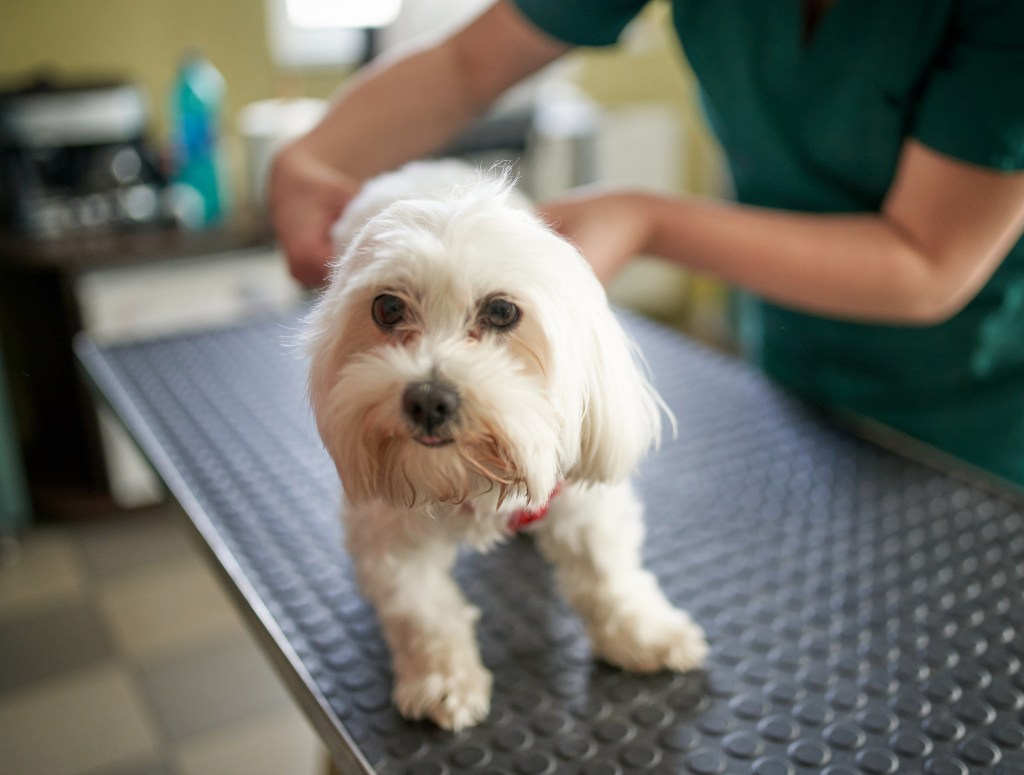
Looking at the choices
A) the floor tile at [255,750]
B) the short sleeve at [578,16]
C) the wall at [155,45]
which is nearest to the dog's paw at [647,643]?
the short sleeve at [578,16]

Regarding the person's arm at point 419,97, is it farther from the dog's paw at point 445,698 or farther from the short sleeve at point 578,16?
the dog's paw at point 445,698

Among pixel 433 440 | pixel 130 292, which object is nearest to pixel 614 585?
pixel 433 440

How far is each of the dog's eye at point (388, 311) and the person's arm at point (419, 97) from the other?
420mm

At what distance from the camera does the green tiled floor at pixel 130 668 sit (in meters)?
1.70

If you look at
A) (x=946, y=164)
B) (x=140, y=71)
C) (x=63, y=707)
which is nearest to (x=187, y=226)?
(x=140, y=71)

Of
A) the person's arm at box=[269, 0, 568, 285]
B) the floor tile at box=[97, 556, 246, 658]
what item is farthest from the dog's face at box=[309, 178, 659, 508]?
the floor tile at box=[97, 556, 246, 658]

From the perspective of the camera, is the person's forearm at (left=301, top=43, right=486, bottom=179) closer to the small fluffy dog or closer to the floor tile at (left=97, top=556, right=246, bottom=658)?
the small fluffy dog

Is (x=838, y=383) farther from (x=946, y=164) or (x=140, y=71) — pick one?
(x=140, y=71)

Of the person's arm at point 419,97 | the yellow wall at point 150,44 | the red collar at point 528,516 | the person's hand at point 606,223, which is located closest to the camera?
the red collar at point 528,516

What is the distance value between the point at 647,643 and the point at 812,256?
0.39 metres

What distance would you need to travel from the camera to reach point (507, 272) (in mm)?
530

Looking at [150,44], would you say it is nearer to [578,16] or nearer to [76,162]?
[76,162]

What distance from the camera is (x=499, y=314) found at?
0.54 metres

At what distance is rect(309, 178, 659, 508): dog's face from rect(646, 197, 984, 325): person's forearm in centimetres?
33
